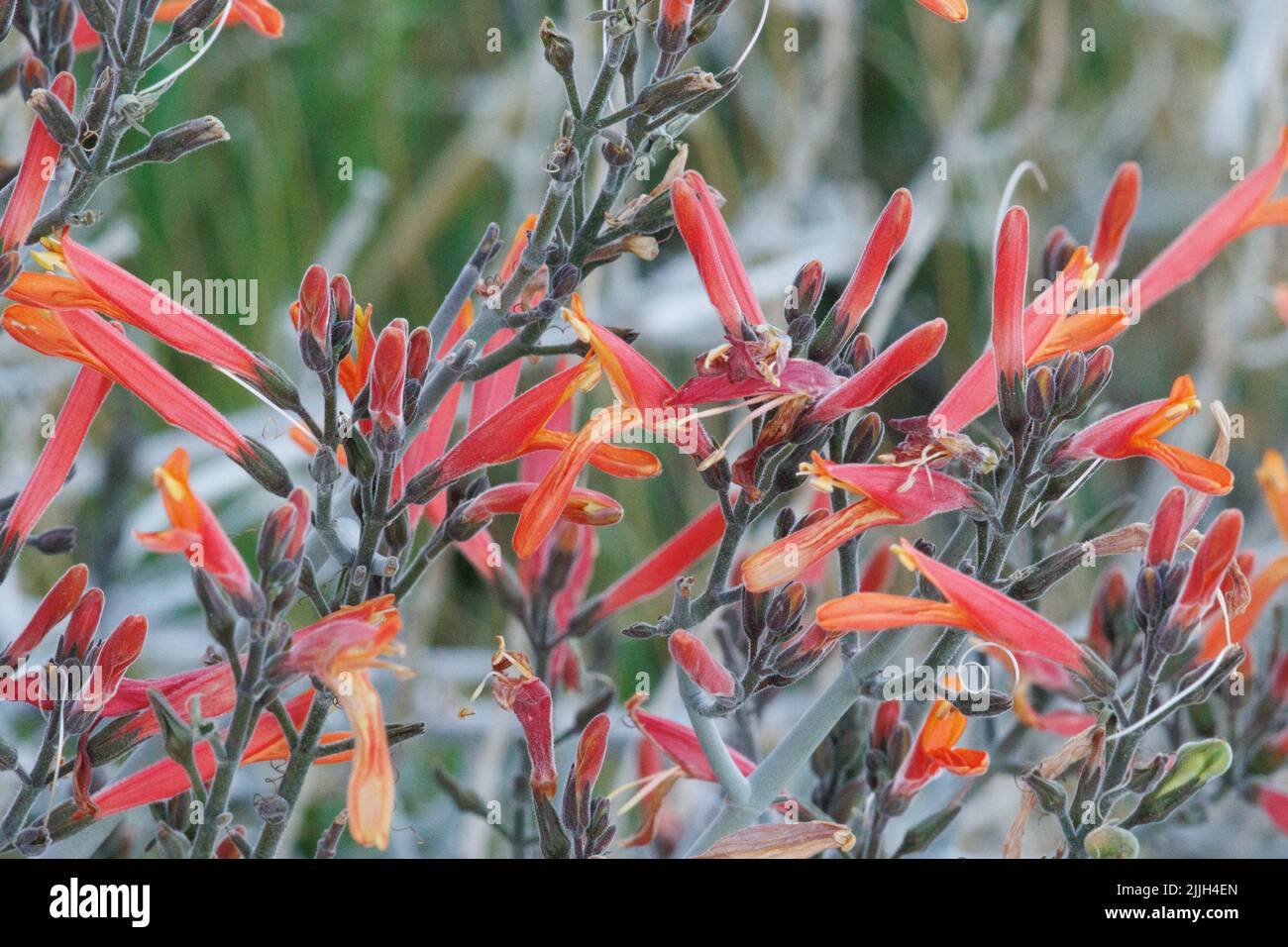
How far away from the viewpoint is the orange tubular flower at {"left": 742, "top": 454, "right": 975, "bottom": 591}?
0.45 m

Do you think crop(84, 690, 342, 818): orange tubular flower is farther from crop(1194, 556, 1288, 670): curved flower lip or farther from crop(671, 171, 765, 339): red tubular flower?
crop(1194, 556, 1288, 670): curved flower lip

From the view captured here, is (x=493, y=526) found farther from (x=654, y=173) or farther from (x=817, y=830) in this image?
(x=817, y=830)

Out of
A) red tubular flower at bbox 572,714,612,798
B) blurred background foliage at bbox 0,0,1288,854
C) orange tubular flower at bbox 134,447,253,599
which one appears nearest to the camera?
orange tubular flower at bbox 134,447,253,599

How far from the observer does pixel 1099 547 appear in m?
0.50

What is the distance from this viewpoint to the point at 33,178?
0.50m

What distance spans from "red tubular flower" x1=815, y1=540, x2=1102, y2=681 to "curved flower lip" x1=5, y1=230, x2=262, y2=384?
0.25 meters

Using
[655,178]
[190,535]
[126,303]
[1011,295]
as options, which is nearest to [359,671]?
[190,535]

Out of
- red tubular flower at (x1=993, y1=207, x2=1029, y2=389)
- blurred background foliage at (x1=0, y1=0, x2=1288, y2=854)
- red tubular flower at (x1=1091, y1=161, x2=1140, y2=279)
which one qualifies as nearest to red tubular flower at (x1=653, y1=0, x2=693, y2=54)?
red tubular flower at (x1=993, y1=207, x2=1029, y2=389)

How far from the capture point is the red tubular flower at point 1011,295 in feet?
1.55

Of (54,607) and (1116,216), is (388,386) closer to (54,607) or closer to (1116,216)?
(54,607)

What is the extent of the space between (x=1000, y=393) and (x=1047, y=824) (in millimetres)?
863

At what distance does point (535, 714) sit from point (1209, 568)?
27 centimetres

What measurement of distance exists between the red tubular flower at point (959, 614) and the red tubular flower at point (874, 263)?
4.1 inches
